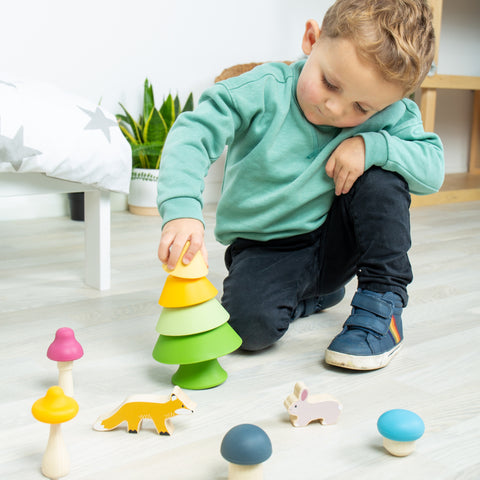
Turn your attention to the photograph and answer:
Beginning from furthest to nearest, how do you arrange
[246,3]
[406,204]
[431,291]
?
[246,3], [431,291], [406,204]

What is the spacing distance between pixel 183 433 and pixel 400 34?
0.59m

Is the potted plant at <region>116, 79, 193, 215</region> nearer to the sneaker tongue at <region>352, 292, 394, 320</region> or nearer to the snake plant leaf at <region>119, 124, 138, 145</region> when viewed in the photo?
the snake plant leaf at <region>119, 124, 138, 145</region>

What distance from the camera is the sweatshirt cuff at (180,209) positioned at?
2.55 ft

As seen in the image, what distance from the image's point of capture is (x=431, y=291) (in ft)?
4.20

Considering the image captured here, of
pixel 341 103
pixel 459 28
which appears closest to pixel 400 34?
pixel 341 103

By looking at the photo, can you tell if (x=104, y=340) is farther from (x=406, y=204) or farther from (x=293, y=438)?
(x=406, y=204)

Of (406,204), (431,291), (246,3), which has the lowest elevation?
(431,291)

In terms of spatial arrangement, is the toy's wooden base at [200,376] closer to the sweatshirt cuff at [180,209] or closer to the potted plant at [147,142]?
the sweatshirt cuff at [180,209]

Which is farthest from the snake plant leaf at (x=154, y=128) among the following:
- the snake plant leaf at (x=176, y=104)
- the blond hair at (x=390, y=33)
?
the blond hair at (x=390, y=33)

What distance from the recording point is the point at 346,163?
0.93 metres

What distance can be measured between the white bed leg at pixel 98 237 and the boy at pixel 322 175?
→ 27cm

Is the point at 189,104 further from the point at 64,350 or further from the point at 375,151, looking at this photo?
the point at 64,350

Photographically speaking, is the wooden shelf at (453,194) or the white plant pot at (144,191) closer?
the white plant pot at (144,191)

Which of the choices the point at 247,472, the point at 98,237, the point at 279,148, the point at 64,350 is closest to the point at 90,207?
the point at 98,237
